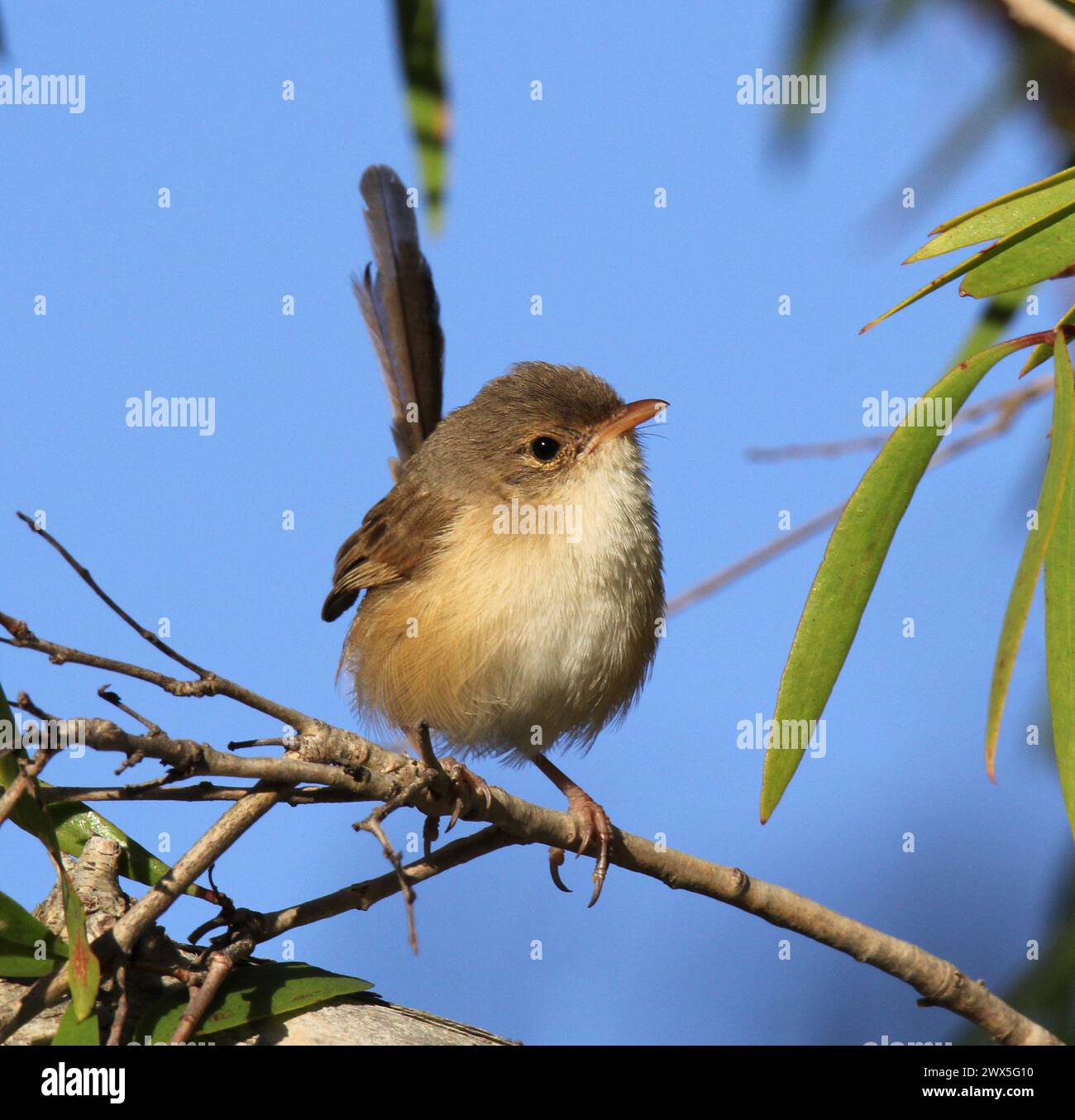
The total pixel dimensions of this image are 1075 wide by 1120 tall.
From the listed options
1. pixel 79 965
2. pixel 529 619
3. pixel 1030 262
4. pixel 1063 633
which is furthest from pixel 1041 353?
pixel 79 965

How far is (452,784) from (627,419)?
1.72 m

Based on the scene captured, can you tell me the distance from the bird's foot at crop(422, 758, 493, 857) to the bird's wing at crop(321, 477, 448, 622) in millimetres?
1326

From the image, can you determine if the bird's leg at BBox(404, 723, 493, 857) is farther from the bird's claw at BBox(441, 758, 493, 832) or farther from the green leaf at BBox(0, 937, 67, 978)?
the green leaf at BBox(0, 937, 67, 978)

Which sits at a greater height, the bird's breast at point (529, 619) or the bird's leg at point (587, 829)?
the bird's breast at point (529, 619)

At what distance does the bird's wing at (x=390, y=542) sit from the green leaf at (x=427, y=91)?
976 mm

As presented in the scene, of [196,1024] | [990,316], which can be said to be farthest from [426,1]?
[196,1024]

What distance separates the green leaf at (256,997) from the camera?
2248mm

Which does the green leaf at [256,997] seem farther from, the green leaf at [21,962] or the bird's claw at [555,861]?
the bird's claw at [555,861]

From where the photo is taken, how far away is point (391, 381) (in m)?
4.93

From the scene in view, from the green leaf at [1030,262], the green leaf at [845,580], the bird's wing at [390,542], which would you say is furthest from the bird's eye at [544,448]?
A: the green leaf at [1030,262]

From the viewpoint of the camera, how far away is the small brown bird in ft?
11.6

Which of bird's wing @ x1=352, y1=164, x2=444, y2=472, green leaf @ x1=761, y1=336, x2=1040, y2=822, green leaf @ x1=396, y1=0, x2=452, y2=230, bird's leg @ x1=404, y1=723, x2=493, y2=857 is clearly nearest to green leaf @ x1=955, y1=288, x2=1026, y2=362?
green leaf @ x1=761, y1=336, x2=1040, y2=822

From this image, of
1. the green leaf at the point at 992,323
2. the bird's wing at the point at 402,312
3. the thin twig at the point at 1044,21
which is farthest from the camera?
the bird's wing at the point at 402,312
